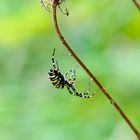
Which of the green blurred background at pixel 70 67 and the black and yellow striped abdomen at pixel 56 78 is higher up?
the green blurred background at pixel 70 67

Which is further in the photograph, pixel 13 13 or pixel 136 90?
pixel 13 13

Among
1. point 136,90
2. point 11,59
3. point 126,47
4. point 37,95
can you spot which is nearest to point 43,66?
point 11,59

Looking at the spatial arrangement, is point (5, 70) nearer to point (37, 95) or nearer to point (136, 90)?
point (37, 95)

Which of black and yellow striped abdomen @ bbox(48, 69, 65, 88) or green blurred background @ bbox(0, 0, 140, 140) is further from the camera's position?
green blurred background @ bbox(0, 0, 140, 140)

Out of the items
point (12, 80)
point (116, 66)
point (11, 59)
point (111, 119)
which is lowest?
point (111, 119)

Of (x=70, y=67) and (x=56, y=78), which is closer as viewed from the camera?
(x=56, y=78)

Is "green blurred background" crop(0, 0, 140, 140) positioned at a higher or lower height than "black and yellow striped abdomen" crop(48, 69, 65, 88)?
higher

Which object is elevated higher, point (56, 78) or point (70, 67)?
point (70, 67)

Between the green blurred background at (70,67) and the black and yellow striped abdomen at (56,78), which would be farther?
the green blurred background at (70,67)
